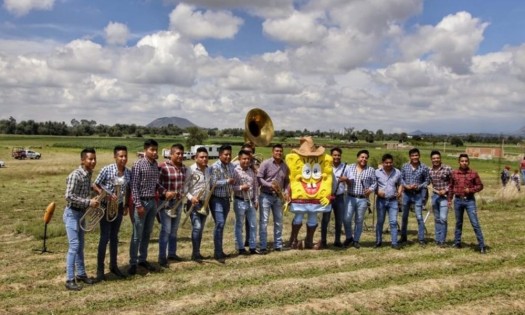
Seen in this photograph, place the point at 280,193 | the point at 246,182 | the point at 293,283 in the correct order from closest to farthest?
the point at 293,283 < the point at 246,182 < the point at 280,193

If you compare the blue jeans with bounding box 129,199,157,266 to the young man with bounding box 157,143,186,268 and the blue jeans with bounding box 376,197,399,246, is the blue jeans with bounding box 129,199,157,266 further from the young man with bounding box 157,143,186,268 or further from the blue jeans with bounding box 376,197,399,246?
the blue jeans with bounding box 376,197,399,246

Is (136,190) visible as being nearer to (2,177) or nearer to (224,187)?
(224,187)

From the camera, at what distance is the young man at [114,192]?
7617 mm

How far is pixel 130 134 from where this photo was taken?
173375 millimetres

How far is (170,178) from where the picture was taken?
842 cm

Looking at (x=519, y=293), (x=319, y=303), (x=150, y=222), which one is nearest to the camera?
(x=319, y=303)

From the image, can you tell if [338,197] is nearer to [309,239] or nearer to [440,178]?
[309,239]

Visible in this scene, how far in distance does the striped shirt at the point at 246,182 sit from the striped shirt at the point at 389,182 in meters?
2.73

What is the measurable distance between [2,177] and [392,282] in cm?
3816

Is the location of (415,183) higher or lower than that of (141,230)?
higher

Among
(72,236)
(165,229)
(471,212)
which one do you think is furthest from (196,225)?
(471,212)

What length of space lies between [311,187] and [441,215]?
9.47 feet

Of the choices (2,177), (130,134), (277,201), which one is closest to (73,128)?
(130,134)

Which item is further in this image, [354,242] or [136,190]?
[354,242]
